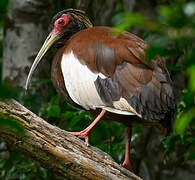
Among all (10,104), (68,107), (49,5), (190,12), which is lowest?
(68,107)

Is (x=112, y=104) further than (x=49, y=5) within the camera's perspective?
No

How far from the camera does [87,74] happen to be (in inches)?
137

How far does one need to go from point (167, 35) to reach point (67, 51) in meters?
2.68

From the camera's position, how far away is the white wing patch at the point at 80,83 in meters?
3.48

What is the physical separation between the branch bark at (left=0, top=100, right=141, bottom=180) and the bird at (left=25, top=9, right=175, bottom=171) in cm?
47

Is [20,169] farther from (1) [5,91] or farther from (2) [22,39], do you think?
(1) [5,91]

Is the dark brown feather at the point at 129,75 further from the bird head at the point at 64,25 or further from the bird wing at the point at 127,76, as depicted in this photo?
the bird head at the point at 64,25

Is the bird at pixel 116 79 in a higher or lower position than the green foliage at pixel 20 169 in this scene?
higher

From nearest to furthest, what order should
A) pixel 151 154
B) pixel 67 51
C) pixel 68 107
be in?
pixel 67 51, pixel 68 107, pixel 151 154

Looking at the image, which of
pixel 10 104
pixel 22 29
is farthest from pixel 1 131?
pixel 22 29

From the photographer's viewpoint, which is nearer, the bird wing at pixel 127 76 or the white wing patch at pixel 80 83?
the bird wing at pixel 127 76

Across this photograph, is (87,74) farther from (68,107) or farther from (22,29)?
(22,29)

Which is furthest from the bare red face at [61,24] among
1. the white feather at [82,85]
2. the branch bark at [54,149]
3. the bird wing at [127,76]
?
the branch bark at [54,149]

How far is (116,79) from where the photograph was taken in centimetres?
338
